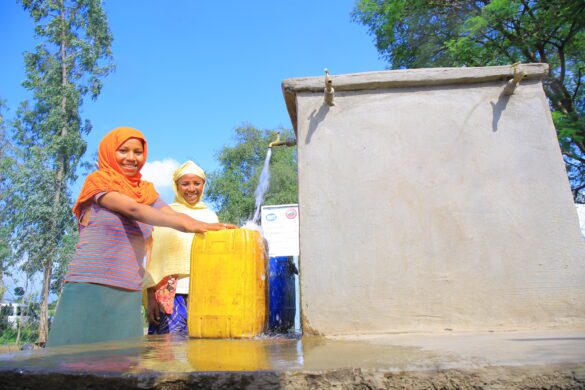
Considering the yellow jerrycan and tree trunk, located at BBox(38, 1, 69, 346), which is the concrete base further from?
tree trunk, located at BBox(38, 1, 69, 346)

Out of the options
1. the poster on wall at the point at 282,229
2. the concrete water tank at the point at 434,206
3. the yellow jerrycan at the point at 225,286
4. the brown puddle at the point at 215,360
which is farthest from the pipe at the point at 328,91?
the poster on wall at the point at 282,229

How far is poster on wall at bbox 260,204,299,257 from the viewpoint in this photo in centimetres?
778

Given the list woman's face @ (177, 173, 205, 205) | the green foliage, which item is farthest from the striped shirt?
the green foliage

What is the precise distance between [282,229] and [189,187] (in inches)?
179

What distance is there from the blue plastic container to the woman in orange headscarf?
1040 millimetres

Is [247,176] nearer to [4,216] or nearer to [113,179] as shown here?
[4,216]

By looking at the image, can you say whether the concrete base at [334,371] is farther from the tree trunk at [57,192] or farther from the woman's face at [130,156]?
the tree trunk at [57,192]

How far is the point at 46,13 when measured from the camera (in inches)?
696

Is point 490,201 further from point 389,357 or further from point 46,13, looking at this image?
point 46,13

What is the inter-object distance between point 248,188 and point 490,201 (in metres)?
21.5

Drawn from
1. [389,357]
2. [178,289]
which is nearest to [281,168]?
[178,289]

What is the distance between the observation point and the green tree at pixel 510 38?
369 inches

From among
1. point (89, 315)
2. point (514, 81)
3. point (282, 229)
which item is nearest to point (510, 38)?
point (282, 229)

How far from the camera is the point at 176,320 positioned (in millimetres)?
3150
